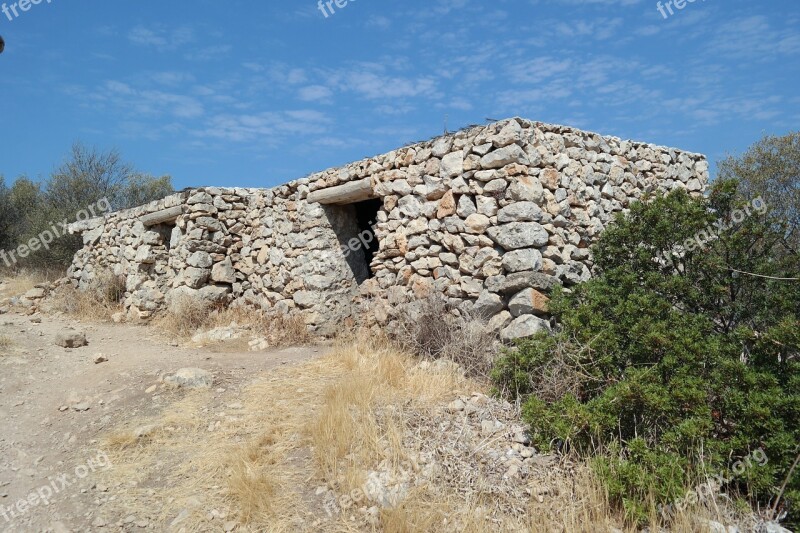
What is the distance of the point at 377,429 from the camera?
418 centimetres

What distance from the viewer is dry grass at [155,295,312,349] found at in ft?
25.7

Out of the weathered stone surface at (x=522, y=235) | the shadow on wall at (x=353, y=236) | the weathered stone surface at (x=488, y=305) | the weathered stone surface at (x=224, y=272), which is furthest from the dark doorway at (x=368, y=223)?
the weathered stone surface at (x=522, y=235)

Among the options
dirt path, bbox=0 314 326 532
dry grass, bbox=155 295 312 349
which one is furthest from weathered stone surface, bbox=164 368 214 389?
dry grass, bbox=155 295 312 349

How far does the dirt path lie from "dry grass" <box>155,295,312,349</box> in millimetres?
398

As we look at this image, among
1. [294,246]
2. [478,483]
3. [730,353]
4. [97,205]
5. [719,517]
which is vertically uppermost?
[97,205]

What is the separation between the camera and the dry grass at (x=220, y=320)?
25.7ft

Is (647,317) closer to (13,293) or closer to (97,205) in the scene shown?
(13,293)

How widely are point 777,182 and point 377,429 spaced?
967 cm

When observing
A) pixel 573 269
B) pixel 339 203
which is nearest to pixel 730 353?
pixel 573 269

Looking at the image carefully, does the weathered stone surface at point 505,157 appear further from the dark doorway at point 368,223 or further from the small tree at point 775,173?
the small tree at point 775,173

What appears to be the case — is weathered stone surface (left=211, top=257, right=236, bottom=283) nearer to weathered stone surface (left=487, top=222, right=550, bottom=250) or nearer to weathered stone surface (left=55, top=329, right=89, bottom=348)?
weathered stone surface (left=55, top=329, right=89, bottom=348)

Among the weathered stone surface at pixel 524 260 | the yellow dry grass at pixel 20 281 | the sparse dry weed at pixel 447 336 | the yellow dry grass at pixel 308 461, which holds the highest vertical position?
the yellow dry grass at pixel 20 281

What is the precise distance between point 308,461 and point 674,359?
2799 mm

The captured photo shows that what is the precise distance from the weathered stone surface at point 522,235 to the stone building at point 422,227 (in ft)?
0.04
